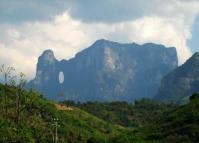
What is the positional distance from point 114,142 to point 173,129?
2329 cm

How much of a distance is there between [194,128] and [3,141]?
67.3 metres

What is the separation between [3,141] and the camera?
165125 millimetres

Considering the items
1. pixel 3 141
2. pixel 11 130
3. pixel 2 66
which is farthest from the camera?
pixel 2 66

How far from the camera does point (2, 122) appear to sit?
200m

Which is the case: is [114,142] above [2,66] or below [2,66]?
below

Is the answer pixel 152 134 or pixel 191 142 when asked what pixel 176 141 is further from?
pixel 152 134

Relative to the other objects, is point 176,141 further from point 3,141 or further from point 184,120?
point 3,141

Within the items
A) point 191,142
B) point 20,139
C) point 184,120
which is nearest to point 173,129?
point 184,120

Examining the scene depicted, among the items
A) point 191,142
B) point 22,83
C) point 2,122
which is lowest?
point 191,142

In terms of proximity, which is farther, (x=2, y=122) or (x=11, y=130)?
(x=2, y=122)

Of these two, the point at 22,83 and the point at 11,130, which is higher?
the point at 22,83

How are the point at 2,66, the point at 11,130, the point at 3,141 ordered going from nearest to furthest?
the point at 3,141 < the point at 11,130 < the point at 2,66

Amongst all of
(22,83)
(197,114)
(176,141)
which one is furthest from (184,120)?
(22,83)

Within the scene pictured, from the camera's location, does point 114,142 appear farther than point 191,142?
Yes
